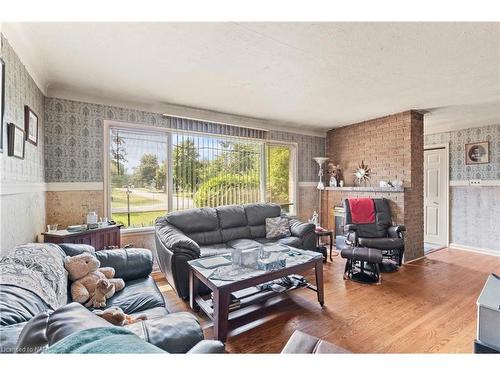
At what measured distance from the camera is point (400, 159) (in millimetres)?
3896

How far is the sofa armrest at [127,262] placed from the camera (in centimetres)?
199

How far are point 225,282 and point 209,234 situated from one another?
1.48 metres

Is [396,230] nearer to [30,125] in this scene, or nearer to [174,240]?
[174,240]

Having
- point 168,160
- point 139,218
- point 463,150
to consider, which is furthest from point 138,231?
point 463,150

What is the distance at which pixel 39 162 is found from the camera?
2.55 metres

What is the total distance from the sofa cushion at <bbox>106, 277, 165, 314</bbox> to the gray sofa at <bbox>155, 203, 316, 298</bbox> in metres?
0.54

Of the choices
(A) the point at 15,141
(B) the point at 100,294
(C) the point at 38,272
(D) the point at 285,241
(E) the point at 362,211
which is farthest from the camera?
(E) the point at 362,211

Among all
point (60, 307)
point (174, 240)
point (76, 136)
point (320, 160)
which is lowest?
point (174, 240)

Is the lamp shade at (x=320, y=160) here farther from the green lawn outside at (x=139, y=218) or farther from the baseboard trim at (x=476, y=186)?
the green lawn outside at (x=139, y=218)

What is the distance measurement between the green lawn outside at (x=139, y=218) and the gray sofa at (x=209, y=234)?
447 mm

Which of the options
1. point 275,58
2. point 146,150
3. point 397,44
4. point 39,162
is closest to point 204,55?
point 275,58

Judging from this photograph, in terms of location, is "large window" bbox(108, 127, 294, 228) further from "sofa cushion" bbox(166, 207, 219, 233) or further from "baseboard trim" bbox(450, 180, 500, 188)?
"baseboard trim" bbox(450, 180, 500, 188)

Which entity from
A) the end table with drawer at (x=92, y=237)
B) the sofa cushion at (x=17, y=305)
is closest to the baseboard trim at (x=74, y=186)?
the end table with drawer at (x=92, y=237)
